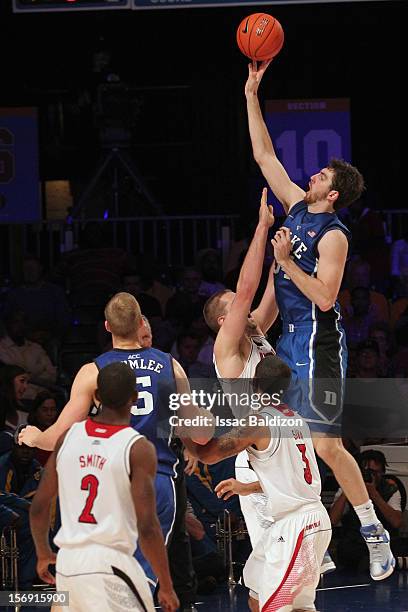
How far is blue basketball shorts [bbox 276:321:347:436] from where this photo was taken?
7.59m

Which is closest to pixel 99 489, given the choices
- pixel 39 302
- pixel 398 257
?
pixel 39 302

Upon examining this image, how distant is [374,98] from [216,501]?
7.36 meters

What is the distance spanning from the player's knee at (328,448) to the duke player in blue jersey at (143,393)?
848mm

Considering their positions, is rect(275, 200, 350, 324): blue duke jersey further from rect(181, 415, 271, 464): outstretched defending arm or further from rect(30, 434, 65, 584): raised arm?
rect(30, 434, 65, 584): raised arm

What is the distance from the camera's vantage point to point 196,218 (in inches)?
565

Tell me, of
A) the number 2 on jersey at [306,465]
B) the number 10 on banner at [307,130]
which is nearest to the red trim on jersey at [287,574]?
the number 2 on jersey at [306,465]

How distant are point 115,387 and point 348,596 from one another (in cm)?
433

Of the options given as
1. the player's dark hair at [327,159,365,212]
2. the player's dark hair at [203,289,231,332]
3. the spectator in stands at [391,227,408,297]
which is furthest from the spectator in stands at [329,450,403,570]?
the spectator in stands at [391,227,408,297]

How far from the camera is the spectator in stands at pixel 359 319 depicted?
1239cm

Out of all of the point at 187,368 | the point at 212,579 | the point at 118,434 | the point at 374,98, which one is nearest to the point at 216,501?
the point at 212,579

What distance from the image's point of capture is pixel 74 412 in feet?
21.6

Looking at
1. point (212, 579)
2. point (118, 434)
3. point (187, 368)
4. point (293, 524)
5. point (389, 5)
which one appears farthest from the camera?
point (389, 5)

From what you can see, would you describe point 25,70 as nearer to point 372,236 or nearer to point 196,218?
point 196,218

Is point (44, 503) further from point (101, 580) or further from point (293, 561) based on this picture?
point (293, 561)
